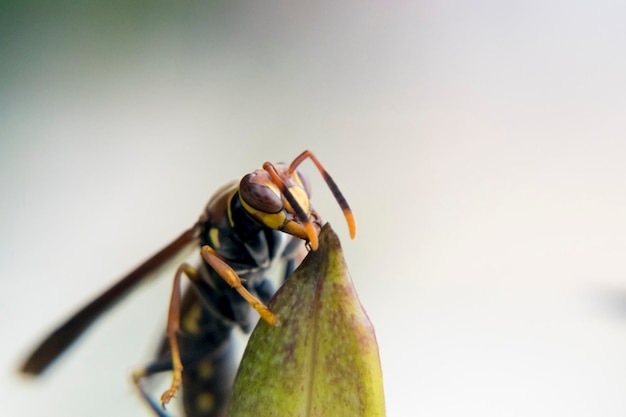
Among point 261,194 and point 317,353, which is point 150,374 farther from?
point 317,353

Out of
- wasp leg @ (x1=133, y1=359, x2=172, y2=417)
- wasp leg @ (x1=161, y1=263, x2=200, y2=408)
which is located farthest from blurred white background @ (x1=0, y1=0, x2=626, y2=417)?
wasp leg @ (x1=161, y1=263, x2=200, y2=408)

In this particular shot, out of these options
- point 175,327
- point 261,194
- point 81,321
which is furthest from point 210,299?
point 261,194

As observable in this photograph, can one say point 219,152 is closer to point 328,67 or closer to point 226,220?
point 328,67

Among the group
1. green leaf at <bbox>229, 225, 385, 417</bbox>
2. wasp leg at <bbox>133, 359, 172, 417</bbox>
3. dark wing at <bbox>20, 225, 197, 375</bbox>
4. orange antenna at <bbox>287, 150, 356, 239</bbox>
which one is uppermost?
dark wing at <bbox>20, 225, 197, 375</bbox>

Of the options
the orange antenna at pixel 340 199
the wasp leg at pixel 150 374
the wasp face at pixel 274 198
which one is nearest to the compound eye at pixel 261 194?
the wasp face at pixel 274 198

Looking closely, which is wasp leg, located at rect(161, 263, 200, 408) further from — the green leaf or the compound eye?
the green leaf
